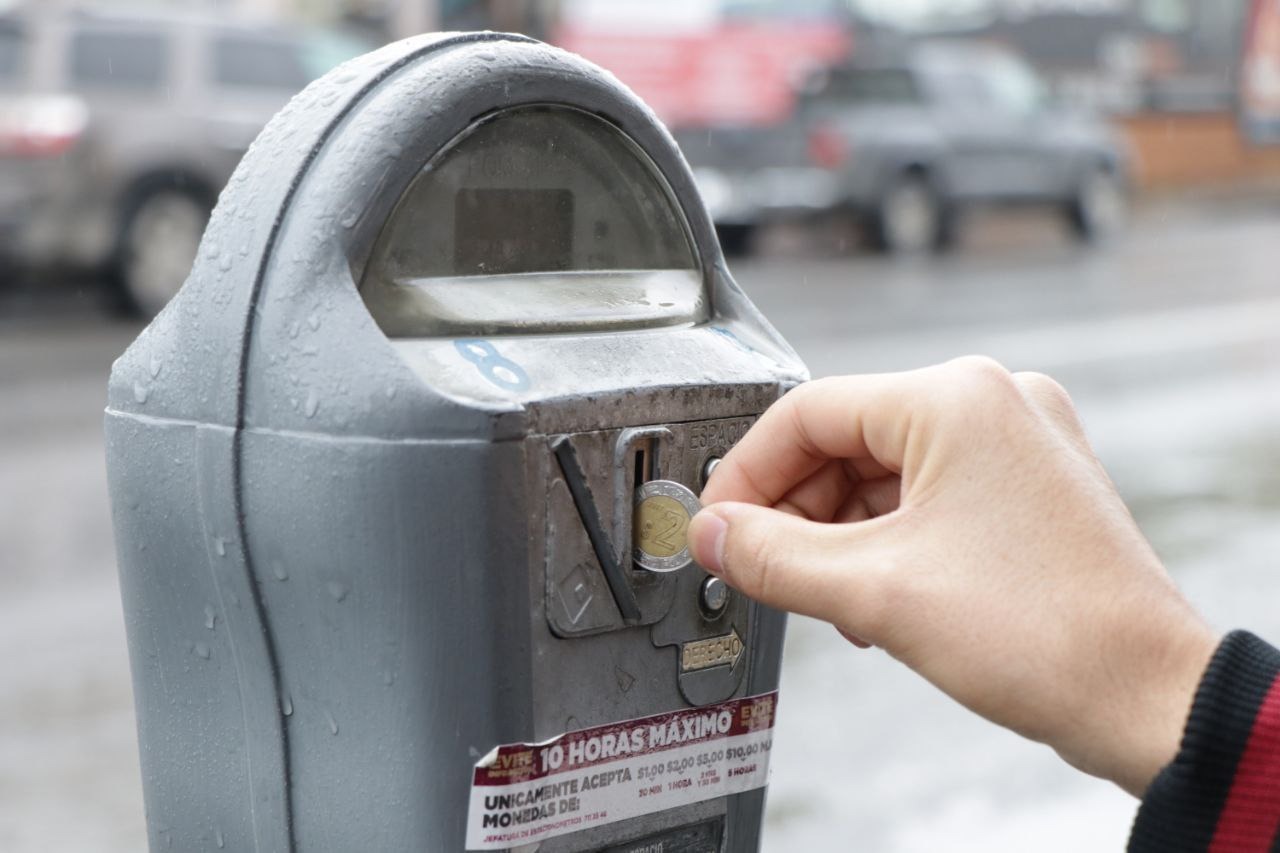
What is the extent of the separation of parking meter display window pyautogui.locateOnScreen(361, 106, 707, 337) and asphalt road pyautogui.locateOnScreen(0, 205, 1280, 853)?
2177 millimetres

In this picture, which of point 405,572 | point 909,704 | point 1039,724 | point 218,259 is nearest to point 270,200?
point 218,259

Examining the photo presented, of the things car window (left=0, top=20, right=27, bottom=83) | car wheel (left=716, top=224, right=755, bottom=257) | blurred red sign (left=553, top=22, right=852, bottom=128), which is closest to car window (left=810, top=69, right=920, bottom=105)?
blurred red sign (left=553, top=22, right=852, bottom=128)

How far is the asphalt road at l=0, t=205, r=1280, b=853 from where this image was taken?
3.80 meters

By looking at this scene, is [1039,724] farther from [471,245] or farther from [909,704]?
[909,704]

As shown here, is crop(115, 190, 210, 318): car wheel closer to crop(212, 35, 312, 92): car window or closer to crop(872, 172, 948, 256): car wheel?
crop(212, 35, 312, 92): car window

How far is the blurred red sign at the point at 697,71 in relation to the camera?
46.2ft

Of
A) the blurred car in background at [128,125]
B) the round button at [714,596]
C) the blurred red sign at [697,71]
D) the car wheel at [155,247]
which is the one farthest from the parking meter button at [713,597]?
the blurred red sign at [697,71]

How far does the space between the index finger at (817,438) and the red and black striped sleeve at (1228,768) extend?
0.31 metres

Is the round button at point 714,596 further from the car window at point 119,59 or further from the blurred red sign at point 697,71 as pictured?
the blurred red sign at point 697,71

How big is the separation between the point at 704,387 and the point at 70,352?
8314 mm

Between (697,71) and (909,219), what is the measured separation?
7.62 ft

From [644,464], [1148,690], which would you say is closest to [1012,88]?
[644,464]

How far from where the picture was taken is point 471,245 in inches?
62.8

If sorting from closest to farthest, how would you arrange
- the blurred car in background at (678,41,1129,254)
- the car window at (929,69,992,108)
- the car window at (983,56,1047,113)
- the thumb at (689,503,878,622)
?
the thumb at (689,503,878,622)
the blurred car in background at (678,41,1129,254)
the car window at (929,69,992,108)
the car window at (983,56,1047,113)
